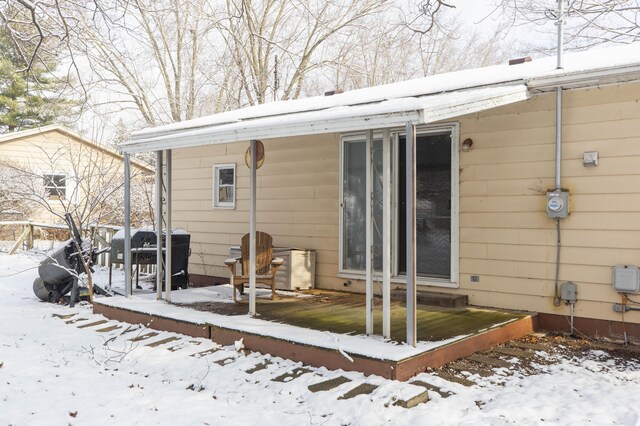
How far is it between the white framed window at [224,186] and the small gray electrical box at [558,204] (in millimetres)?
4968

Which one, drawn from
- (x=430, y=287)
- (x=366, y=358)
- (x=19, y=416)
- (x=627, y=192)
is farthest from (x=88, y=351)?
(x=627, y=192)

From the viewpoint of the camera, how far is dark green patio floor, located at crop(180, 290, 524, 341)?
5.02 meters

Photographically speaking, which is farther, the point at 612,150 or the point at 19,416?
the point at 612,150

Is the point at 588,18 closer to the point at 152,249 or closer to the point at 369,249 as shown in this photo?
the point at 369,249

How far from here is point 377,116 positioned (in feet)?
14.2

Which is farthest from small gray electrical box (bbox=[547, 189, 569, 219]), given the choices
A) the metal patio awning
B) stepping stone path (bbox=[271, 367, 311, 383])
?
stepping stone path (bbox=[271, 367, 311, 383])

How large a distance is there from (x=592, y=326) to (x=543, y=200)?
1.34 m

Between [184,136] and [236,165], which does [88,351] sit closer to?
[184,136]

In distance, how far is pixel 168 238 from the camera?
6.66 metres

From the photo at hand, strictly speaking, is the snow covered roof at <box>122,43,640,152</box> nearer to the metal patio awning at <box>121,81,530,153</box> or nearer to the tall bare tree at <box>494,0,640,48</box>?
the metal patio awning at <box>121,81,530,153</box>

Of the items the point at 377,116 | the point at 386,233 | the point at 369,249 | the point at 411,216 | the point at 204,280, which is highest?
the point at 377,116

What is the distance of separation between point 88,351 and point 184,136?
2.50 meters

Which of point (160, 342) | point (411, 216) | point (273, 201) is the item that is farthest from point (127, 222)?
point (411, 216)

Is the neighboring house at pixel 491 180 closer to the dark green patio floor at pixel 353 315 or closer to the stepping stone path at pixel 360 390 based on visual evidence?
the dark green patio floor at pixel 353 315
